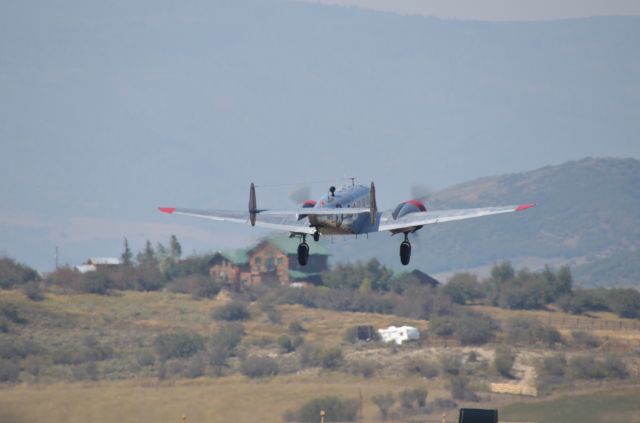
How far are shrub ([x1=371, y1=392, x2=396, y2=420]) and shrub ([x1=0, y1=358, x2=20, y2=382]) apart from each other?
3291 cm

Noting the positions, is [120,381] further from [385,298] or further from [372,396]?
[385,298]

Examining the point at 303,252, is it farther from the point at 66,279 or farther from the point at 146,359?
the point at 66,279

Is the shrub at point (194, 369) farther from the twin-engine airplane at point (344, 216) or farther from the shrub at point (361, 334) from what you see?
the twin-engine airplane at point (344, 216)

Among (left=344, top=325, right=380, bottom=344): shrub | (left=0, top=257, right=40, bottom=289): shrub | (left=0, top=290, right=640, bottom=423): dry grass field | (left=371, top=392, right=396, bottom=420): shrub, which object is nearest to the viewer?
(left=0, top=290, right=640, bottom=423): dry grass field

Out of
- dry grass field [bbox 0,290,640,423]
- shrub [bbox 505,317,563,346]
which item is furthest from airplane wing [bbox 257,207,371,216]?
shrub [bbox 505,317,563,346]

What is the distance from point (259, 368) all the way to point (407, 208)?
49866 millimetres

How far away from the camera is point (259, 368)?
11900 centimetres

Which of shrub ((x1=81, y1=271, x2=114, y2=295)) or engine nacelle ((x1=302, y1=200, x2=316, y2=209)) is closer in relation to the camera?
engine nacelle ((x1=302, y1=200, x2=316, y2=209))

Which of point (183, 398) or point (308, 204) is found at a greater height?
point (308, 204)

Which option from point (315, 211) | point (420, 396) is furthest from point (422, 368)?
point (315, 211)

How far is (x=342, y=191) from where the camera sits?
69.1 metres

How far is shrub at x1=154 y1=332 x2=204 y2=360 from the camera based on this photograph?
417 ft

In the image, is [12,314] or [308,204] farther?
[12,314]

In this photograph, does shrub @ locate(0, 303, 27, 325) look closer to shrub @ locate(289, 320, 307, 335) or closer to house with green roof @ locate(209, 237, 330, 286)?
shrub @ locate(289, 320, 307, 335)
